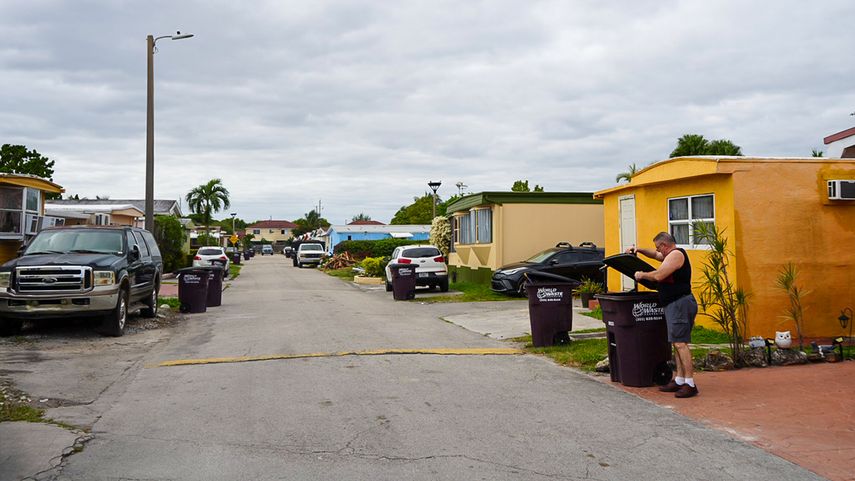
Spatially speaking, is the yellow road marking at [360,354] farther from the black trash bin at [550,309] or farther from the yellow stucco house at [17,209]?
the yellow stucco house at [17,209]

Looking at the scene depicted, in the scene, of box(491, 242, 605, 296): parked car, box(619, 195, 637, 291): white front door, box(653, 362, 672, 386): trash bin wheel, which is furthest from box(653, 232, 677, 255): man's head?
box(491, 242, 605, 296): parked car

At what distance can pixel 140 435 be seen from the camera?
241 inches

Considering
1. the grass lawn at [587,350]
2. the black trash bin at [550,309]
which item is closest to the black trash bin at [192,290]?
the grass lawn at [587,350]

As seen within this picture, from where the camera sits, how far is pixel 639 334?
811cm

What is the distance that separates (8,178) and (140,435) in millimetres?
13500

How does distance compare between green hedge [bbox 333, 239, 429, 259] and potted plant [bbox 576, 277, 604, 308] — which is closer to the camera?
potted plant [bbox 576, 277, 604, 308]

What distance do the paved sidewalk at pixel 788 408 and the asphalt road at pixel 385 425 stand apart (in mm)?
265

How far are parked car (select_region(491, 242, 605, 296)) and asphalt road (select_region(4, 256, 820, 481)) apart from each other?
9.75m

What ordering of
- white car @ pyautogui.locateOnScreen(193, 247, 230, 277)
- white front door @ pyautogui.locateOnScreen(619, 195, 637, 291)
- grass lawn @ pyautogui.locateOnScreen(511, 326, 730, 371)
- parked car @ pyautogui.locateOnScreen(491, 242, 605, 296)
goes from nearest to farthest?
grass lawn @ pyautogui.locateOnScreen(511, 326, 730, 371) → white front door @ pyautogui.locateOnScreen(619, 195, 637, 291) → parked car @ pyautogui.locateOnScreen(491, 242, 605, 296) → white car @ pyautogui.locateOnScreen(193, 247, 230, 277)

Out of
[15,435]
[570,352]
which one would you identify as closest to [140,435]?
[15,435]

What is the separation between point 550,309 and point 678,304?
360 cm

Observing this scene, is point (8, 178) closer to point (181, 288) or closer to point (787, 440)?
point (181, 288)

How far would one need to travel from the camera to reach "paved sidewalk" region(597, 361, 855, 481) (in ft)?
18.6

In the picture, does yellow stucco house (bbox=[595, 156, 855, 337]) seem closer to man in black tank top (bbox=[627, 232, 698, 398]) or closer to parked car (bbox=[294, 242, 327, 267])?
man in black tank top (bbox=[627, 232, 698, 398])
